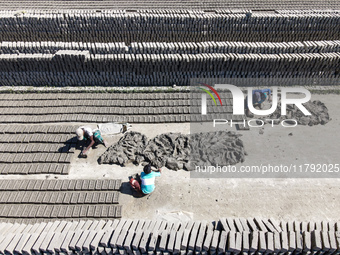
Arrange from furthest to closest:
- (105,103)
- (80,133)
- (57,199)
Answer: (105,103) < (80,133) < (57,199)

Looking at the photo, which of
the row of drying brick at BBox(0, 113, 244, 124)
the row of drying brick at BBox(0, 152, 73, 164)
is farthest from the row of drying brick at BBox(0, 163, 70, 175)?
the row of drying brick at BBox(0, 113, 244, 124)

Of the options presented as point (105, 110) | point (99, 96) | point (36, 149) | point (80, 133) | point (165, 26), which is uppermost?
point (165, 26)

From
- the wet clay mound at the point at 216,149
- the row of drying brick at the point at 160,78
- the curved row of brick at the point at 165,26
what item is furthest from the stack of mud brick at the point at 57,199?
the curved row of brick at the point at 165,26

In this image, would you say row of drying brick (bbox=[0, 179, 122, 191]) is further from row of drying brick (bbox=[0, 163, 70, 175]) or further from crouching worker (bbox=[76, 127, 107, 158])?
crouching worker (bbox=[76, 127, 107, 158])

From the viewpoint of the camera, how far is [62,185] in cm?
859

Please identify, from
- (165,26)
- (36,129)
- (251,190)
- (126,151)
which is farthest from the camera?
(165,26)

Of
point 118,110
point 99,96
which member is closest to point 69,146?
point 118,110

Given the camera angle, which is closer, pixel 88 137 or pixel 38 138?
pixel 88 137

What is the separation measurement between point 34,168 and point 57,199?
172cm

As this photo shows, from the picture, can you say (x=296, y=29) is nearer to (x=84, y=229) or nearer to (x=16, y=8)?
(x=84, y=229)

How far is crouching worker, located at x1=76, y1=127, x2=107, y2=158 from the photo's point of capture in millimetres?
9180

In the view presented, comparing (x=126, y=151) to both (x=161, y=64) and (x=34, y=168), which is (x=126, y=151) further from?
(x=161, y=64)

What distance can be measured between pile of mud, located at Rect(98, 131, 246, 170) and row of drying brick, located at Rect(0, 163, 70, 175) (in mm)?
1300

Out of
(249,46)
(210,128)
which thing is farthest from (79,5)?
(210,128)
